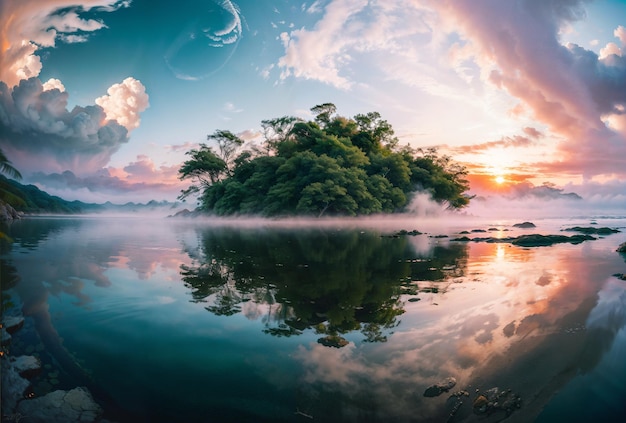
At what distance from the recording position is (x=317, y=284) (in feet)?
22.9

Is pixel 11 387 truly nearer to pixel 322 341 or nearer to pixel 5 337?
pixel 5 337

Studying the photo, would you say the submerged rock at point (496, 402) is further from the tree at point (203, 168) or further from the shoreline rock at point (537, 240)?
the tree at point (203, 168)

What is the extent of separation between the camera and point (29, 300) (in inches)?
216

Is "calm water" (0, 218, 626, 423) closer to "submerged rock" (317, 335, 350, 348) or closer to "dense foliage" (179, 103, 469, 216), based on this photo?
"submerged rock" (317, 335, 350, 348)

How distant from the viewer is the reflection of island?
4739mm

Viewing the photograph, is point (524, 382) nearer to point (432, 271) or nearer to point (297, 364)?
point (297, 364)

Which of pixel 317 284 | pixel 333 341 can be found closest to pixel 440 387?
pixel 333 341

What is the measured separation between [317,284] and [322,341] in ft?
9.72

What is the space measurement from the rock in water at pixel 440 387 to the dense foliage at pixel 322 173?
2834cm

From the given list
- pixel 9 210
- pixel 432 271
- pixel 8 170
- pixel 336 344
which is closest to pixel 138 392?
pixel 336 344

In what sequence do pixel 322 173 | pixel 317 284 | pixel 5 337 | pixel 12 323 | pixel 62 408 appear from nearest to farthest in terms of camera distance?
1. pixel 62 408
2. pixel 5 337
3. pixel 12 323
4. pixel 317 284
5. pixel 322 173

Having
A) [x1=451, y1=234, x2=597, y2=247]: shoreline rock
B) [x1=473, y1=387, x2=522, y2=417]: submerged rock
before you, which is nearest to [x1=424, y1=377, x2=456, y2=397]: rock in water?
[x1=473, y1=387, x2=522, y2=417]: submerged rock

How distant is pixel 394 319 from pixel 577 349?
2045 millimetres

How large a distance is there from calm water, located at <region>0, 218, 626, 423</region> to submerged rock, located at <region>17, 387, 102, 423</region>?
0.11 meters
